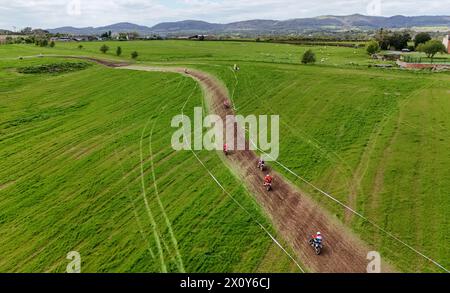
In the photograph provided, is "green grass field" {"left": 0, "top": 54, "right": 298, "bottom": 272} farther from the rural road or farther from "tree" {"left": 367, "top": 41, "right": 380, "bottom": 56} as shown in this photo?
"tree" {"left": 367, "top": 41, "right": 380, "bottom": 56}

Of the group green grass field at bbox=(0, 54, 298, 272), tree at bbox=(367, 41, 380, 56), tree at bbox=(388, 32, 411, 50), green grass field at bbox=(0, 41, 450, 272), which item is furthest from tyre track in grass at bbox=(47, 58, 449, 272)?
tree at bbox=(388, 32, 411, 50)

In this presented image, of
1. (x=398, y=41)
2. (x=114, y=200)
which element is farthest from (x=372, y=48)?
(x=114, y=200)

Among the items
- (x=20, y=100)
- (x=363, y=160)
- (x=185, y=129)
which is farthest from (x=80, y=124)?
(x=363, y=160)

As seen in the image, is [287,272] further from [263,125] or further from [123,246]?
[263,125]

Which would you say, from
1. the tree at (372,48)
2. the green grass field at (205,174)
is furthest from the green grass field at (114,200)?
the tree at (372,48)

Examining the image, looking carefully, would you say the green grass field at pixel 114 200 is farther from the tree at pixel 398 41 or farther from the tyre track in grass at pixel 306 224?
the tree at pixel 398 41
